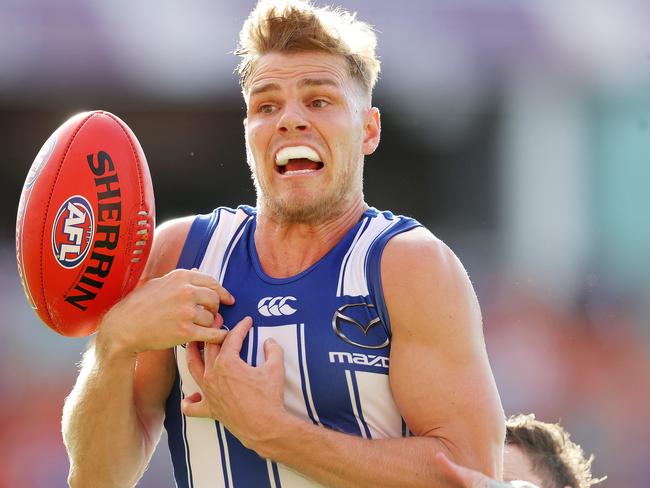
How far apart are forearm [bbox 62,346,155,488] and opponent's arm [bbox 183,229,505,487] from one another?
0.73 ft

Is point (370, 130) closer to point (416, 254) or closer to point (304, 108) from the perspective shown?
point (304, 108)

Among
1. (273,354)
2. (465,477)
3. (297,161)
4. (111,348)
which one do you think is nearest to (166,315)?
(111,348)

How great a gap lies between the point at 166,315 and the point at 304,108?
0.78m

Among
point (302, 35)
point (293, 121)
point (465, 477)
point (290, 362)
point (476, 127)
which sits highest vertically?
point (476, 127)

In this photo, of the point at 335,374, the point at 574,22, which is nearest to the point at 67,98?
the point at 574,22

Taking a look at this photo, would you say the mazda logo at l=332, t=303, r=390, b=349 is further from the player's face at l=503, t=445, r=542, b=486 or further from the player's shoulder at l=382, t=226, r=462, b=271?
the player's face at l=503, t=445, r=542, b=486

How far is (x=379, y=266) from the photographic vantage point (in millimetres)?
2697

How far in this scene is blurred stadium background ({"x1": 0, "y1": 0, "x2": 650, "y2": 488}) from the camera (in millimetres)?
8344

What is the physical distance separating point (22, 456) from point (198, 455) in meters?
4.94

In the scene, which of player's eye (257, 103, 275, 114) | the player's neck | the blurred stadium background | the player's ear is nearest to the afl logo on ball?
the player's neck

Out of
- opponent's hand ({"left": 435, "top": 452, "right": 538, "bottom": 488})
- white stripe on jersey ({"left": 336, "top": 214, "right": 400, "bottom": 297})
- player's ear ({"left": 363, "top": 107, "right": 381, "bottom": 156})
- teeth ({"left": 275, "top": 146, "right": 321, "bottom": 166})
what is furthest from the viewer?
player's ear ({"left": 363, "top": 107, "right": 381, "bottom": 156})

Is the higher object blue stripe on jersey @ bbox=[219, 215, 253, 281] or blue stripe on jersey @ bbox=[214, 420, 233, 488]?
blue stripe on jersey @ bbox=[219, 215, 253, 281]

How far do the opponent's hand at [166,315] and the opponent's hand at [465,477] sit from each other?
69 centimetres

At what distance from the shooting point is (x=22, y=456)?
7.26m
